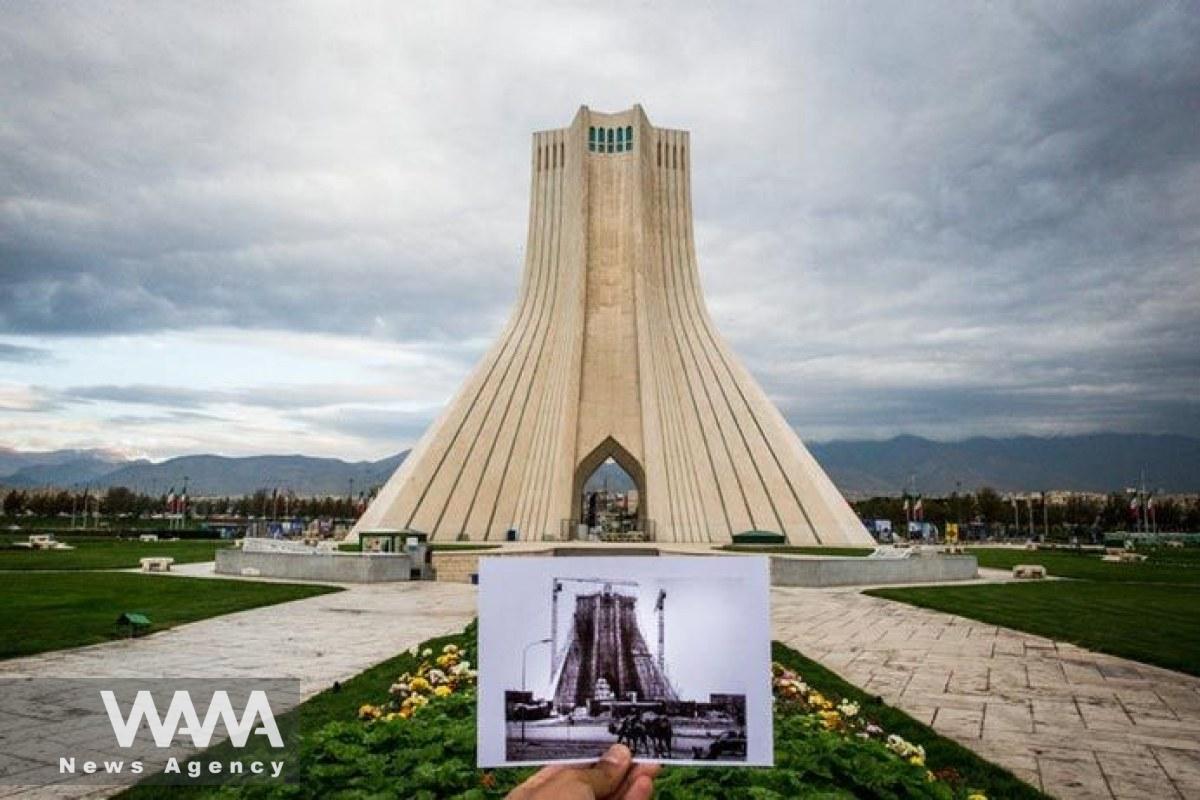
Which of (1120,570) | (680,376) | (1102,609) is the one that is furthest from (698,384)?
(1102,609)

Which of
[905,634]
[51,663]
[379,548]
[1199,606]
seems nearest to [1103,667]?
[905,634]

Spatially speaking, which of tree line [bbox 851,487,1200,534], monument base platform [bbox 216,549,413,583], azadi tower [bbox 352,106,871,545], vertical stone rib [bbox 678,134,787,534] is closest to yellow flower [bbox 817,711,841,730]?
monument base platform [bbox 216,549,413,583]

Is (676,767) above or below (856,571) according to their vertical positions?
above

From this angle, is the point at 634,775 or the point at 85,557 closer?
the point at 634,775

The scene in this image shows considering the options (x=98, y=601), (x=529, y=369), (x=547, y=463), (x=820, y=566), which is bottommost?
(x=98, y=601)

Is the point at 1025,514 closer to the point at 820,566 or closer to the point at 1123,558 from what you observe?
the point at 1123,558

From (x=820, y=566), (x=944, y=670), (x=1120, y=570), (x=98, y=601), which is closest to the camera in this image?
(x=944, y=670)

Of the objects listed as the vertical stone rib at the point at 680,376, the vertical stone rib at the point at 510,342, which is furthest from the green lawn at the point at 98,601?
the vertical stone rib at the point at 680,376
